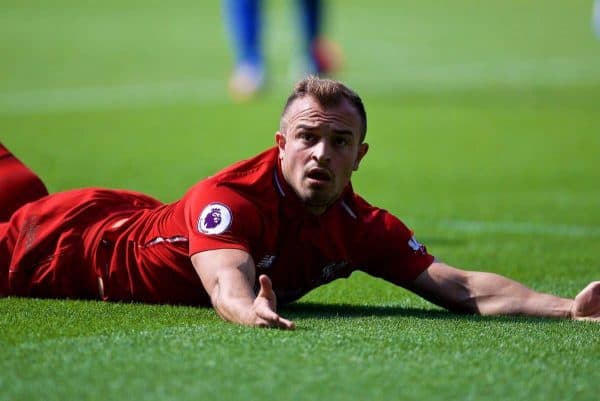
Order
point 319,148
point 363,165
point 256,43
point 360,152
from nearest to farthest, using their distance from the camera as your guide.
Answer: point 319,148
point 360,152
point 363,165
point 256,43

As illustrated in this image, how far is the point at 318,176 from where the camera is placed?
553 centimetres

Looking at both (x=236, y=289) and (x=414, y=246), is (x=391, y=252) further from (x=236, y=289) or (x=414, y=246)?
(x=236, y=289)

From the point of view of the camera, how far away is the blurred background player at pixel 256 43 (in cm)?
1766

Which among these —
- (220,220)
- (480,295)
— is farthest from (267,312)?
(480,295)

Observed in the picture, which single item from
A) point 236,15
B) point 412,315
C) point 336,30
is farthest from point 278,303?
point 336,30

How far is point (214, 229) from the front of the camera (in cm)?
546

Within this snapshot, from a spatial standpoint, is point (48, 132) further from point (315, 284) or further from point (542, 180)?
point (315, 284)

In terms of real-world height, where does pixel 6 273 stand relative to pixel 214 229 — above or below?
below

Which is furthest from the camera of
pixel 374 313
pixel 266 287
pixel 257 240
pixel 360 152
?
pixel 374 313

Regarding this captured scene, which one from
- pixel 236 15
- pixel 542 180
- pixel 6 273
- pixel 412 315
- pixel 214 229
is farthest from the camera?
pixel 236 15

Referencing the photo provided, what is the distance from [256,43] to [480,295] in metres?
12.3

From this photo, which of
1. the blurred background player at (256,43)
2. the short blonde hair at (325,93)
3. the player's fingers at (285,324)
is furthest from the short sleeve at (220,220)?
the blurred background player at (256,43)

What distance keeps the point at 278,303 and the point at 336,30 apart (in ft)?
71.3

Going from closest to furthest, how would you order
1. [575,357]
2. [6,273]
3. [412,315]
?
[575,357] < [412,315] < [6,273]
